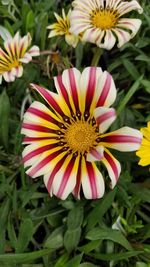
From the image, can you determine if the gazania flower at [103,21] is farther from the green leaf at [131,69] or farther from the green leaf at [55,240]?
the green leaf at [55,240]

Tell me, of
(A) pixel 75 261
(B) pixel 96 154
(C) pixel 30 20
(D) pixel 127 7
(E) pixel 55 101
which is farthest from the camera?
(C) pixel 30 20

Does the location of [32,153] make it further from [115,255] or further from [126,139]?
[115,255]

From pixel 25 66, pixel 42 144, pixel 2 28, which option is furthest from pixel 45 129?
pixel 2 28

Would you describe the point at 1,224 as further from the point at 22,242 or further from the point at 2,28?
the point at 2,28

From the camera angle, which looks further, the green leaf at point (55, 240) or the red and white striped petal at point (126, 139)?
the green leaf at point (55, 240)

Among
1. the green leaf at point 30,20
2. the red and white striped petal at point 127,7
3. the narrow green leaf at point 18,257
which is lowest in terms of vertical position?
the narrow green leaf at point 18,257

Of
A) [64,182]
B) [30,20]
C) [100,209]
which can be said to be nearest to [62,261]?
[100,209]

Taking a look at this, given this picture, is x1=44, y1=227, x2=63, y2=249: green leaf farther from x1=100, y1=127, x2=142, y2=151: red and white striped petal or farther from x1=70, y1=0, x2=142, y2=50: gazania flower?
x1=70, y1=0, x2=142, y2=50: gazania flower

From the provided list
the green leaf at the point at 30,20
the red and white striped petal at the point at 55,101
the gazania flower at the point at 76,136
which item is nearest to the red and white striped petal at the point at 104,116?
the gazania flower at the point at 76,136

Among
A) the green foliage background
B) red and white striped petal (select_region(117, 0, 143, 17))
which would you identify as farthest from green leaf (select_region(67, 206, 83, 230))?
red and white striped petal (select_region(117, 0, 143, 17))
